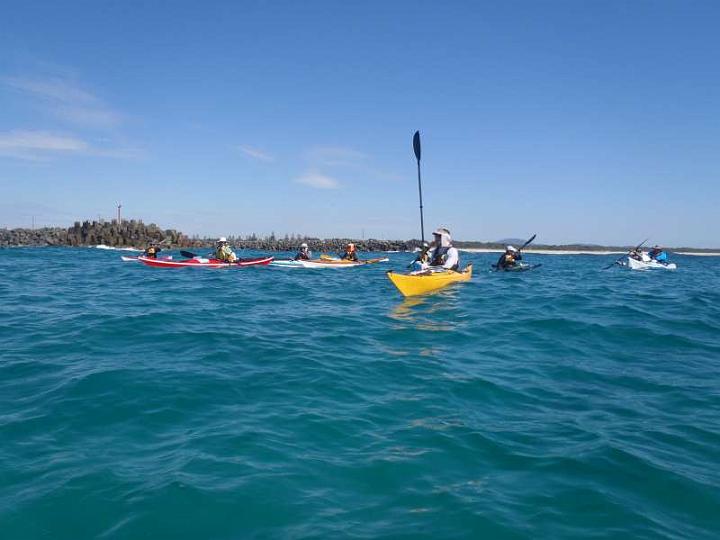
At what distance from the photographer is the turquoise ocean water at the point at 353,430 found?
3.29 meters

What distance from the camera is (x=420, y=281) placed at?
48.2ft

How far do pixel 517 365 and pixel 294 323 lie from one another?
520cm

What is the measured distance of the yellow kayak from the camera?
14.1 metres

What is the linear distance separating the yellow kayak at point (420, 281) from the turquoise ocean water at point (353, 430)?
3830 mm

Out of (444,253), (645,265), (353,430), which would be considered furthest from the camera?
(645,265)

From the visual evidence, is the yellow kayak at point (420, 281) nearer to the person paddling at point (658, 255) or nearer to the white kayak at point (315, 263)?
the white kayak at point (315, 263)

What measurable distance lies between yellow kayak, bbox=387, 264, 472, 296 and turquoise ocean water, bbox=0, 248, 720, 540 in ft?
12.6

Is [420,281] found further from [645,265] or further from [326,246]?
[326,246]

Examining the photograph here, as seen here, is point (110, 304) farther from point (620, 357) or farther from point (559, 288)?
point (559, 288)

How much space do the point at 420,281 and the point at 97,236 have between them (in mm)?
63888

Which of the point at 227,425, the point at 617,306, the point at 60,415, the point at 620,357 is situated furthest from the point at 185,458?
the point at 617,306

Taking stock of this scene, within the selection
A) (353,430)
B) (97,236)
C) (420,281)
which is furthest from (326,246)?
(353,430)

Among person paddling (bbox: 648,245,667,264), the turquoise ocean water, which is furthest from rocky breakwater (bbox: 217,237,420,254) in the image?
the turquoise ocean water

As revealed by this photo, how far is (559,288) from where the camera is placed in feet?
62.3
